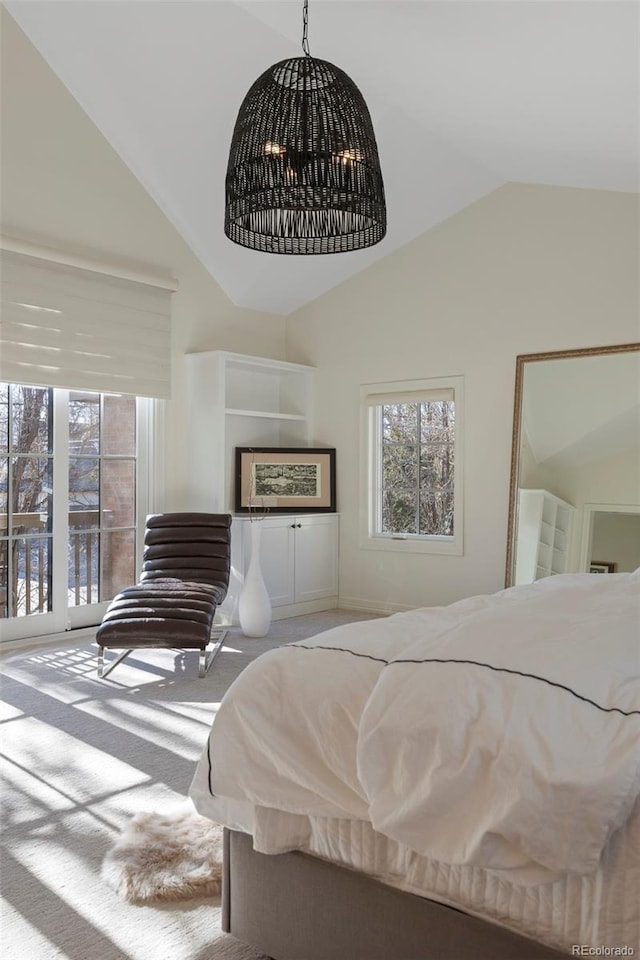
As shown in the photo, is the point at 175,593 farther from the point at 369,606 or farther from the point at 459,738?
the point at 459,738

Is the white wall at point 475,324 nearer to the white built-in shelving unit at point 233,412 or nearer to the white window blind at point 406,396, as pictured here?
the white window blind at point 406,396

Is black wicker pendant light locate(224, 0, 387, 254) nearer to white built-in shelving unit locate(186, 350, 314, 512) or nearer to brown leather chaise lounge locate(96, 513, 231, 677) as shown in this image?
brown leather chaise lounge locate(96, 513, 231, 677)

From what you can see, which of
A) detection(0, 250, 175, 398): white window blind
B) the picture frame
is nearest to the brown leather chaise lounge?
the picture frame

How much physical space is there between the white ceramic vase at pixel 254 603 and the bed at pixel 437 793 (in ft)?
10.9

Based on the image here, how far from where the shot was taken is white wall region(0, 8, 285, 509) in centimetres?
468

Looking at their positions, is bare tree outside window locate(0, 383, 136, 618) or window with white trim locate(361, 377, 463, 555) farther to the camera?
window with white trim locate(361, 377, 463, 555)

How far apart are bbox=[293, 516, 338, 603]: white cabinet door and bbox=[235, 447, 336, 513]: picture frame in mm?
145

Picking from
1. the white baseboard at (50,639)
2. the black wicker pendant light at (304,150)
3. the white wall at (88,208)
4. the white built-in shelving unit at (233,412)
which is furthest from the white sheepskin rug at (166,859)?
the white wall at (88,208)

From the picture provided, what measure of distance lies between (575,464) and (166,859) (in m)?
3.64

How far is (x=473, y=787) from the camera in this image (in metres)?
1.40

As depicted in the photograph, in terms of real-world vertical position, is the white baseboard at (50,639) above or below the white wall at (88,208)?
below

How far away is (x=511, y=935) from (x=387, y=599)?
4.69 meters

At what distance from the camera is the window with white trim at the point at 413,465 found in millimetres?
5775

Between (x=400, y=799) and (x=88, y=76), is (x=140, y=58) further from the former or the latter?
(x=400, y=799)
